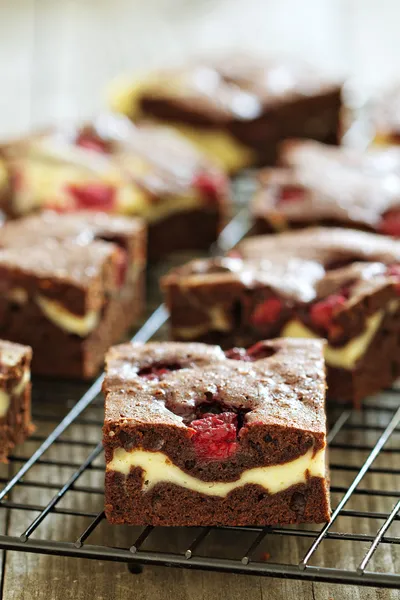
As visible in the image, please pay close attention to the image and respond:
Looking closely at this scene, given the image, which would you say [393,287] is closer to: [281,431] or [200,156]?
[281,431]

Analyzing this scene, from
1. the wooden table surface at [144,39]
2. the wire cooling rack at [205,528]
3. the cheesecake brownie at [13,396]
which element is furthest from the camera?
the wooden table surface at [144,39]

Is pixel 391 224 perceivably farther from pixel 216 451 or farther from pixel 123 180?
pixel 216 451

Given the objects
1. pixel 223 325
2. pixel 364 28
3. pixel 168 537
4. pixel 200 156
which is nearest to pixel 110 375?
pixel 168 537

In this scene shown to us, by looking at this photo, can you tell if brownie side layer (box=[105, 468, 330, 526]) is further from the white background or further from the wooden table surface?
the white background

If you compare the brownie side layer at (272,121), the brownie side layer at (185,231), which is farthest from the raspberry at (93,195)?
the brownie side layer at (272,121)

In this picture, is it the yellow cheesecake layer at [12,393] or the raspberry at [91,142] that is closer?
the yellow cheesecake layer at [12,393]

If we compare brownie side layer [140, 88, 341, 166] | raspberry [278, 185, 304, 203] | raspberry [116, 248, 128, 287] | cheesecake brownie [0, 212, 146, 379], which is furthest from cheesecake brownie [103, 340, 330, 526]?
brownie side layer [140, 88, 341, 166]

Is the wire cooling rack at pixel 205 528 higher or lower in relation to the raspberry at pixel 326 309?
lower

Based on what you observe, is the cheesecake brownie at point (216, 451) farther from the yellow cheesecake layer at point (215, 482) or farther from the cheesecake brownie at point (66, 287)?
the cheesecake brownie at point (66, 287)
